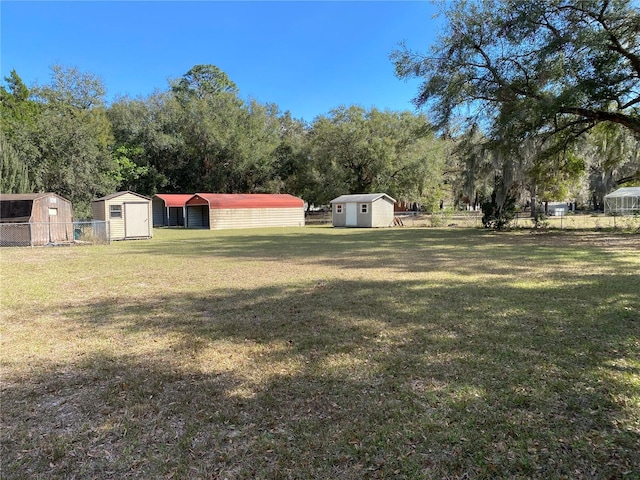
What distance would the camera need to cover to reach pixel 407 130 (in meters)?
34.9

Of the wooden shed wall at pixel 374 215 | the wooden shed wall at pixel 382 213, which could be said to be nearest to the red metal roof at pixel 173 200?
the wooden shed wall at pixel 374 215

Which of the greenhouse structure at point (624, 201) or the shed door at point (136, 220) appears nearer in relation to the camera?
the shed door at point (136, 220)

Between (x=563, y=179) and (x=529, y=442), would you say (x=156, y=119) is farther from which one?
(x=529, y=442)

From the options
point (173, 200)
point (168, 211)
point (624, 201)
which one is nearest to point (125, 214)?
point (173, 200)

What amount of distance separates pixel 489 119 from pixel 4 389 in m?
16.6

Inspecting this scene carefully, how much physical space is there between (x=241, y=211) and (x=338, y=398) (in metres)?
27.1

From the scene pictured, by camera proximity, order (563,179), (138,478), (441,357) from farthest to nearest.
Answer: (563,179) → (441,357) → (138,478)

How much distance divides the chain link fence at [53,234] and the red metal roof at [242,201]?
37.3 feet

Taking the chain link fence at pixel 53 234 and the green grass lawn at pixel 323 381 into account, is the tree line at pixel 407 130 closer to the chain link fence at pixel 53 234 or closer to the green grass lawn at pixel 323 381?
→ the chain link fence at pixel 53 234

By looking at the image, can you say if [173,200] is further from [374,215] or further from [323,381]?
[323,381]

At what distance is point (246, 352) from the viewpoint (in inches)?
158

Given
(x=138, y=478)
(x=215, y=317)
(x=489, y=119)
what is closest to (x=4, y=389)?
(x=138, y=478)

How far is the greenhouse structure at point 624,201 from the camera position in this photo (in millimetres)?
33031

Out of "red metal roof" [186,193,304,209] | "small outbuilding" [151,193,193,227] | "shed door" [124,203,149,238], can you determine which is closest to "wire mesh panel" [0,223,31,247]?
"shed door" [124,203,149,238]
